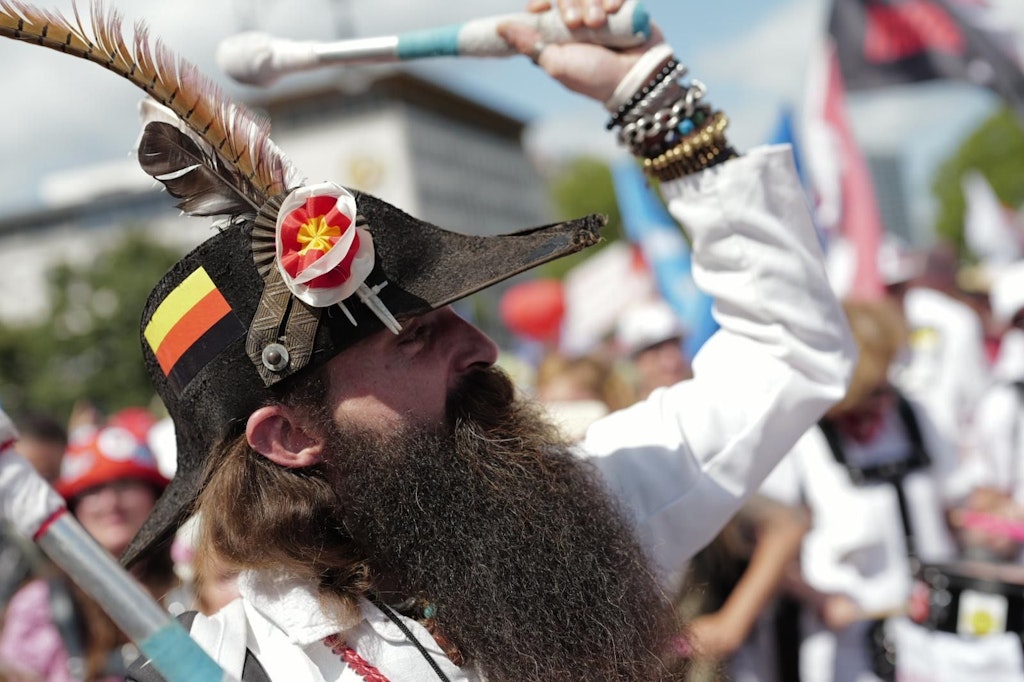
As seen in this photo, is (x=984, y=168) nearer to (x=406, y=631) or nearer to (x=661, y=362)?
(x=661, y=362)

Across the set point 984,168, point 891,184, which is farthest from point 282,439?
point 891,184

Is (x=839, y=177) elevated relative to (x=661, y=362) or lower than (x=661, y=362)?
lower

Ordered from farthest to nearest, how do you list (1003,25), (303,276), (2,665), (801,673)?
(1003,25), (801,673), (2,665), (303,276)

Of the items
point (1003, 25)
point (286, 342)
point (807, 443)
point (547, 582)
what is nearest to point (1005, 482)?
point (807, 443)

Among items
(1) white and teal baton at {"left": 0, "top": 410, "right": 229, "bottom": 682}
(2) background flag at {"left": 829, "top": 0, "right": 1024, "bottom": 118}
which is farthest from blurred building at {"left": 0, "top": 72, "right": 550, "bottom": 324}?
(1) white and teal baton at {"left": 0, "top": 410, "right": 229, "bottom": 682}

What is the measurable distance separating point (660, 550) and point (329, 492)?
0.65 meters

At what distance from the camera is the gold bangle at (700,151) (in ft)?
6.71

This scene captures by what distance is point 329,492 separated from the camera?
1920 mm

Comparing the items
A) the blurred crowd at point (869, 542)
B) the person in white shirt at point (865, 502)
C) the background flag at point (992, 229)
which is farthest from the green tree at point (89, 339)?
the person in white shirt at point (865, 502)

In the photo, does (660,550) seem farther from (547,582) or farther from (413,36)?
(413,36)

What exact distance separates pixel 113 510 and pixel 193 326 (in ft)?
7.66

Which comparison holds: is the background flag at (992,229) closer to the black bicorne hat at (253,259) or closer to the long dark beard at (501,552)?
the long dark beard at (501,552)

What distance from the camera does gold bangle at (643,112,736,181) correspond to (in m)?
Answer: 2.04

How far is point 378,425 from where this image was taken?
74.0 inches
